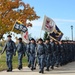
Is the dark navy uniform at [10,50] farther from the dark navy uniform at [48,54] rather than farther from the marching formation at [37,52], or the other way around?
the dark navy uniform at [48,54]

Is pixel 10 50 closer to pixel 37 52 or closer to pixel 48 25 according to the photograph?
pixel 37 52

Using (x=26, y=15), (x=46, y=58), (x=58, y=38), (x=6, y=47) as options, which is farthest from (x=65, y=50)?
(x=26, y=15)

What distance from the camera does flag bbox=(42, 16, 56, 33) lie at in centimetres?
1981

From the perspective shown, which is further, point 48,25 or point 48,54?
point 48,25

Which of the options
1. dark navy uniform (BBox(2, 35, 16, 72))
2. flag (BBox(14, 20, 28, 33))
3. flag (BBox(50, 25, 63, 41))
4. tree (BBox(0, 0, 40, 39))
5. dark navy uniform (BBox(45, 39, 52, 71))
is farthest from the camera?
tree (BBox(0, 0, 40, 39))

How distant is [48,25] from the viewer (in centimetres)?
2034

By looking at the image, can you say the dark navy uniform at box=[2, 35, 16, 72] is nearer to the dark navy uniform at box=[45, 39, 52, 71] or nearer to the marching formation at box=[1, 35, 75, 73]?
the marching formation at box=[1, 35, 75, 73]

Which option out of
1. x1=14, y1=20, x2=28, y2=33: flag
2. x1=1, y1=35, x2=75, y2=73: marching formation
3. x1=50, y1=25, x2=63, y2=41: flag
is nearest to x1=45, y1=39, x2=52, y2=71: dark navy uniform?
x1=1, y1=35, x2=75, y2=73: marching formation

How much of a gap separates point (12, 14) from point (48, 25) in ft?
58.8

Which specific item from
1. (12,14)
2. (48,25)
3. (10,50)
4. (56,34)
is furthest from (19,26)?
(12,14)

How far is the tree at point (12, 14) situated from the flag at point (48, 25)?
16274 mm

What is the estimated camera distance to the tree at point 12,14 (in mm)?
37094

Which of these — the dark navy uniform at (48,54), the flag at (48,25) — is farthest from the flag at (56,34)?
the dark navy uniform at (48,54)

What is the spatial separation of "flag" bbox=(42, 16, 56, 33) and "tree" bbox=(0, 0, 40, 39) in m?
16.3
